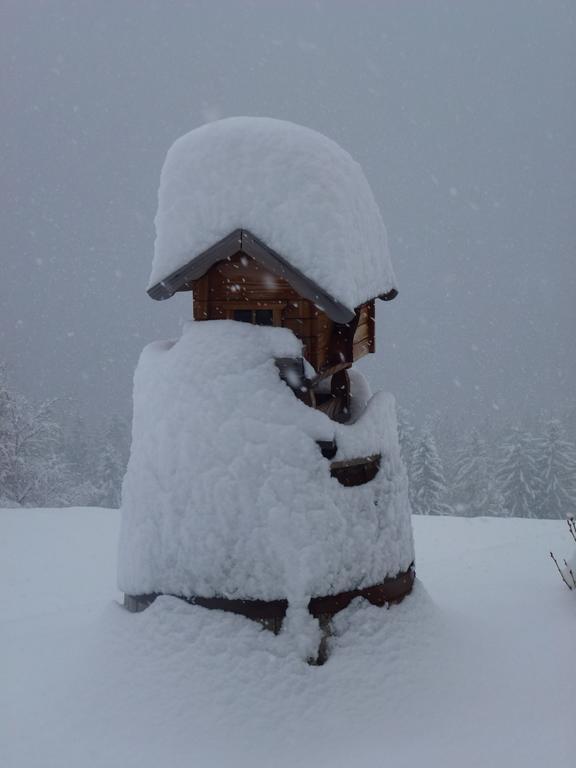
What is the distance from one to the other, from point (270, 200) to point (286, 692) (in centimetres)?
437

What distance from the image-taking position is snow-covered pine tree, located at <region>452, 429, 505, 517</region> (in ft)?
89.3

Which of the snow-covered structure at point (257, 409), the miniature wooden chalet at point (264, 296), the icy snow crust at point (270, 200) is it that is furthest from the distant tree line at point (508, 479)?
the icy snow crust at point (270, 200)

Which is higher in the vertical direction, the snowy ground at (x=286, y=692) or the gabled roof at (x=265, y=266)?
the gabled roof at (x=265, y=266)

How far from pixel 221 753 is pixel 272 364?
331 cm

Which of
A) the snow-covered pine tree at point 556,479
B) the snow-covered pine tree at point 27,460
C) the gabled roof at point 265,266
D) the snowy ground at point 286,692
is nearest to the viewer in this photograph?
the snowy ground at point 286,692

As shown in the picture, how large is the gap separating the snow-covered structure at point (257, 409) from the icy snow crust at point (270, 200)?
14 mm

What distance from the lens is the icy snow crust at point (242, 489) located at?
645 cm

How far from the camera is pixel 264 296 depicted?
6.90 metres

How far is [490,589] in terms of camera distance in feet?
31.8

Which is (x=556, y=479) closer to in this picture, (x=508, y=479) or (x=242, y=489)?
(x=508, y=479)

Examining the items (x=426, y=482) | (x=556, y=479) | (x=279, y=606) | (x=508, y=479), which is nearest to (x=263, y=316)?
(x=279, y=606)

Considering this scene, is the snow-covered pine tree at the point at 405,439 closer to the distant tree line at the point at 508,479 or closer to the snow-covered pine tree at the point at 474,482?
the distant tree line at the point at 508,479

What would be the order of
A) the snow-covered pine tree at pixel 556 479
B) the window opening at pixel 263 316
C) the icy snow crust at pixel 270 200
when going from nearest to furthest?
the icy snow crust at pixel 270 200 < the window opening at pixel 263 316 < the snow-covered pine tree at pixel 556 479

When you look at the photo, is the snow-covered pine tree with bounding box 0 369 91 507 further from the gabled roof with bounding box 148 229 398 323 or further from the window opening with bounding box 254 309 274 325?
the gabled roof with bounding box 148 229 398 323
